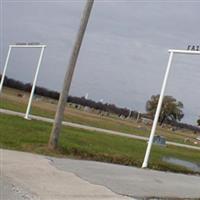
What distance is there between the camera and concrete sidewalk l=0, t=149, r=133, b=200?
9.39m

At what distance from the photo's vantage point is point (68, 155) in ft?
54.7

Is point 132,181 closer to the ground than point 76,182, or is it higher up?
higher up

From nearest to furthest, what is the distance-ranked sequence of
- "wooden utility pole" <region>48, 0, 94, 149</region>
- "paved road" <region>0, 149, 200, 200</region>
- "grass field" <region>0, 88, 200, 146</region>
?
"paved road" <region>0, 149, 200, 200</region>, "wooden utility pole" <region>48, 0, 94, 149</region>, "grass field" <region>0, 88, 200, 146</region>

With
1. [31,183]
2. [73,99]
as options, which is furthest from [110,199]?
[73,99]

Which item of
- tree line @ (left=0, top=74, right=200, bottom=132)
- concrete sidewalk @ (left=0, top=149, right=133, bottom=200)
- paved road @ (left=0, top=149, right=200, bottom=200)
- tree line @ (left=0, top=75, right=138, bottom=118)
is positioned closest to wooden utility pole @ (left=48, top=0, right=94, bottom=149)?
paved road @ (left=0, top=149, right=200, bottom=200)

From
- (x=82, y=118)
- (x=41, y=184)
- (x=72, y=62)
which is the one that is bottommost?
(x=41, y=184)

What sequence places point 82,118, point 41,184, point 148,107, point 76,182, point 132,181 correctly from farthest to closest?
point 148,107
point 82,118
point 132,181
point 76,182
point 41,184

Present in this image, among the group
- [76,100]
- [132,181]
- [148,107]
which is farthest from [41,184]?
[76,100]

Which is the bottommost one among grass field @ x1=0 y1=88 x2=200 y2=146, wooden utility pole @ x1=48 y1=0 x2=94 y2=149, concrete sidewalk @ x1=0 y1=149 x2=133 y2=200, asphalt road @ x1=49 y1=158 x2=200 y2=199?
concrete sidewalk @ x1=0 y1=149 x2=133 y2=200

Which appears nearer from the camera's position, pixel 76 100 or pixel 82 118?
pixel 82 118

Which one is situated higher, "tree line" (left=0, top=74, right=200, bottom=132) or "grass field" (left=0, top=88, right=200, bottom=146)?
"tree line" (left=0, top=74, right=200, bottom=132)

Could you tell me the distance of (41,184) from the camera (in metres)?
10.3

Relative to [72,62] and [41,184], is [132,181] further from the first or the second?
[72,62]

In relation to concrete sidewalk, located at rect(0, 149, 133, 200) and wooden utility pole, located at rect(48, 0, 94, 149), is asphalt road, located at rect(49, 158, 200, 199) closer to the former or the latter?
concrete sidewalk, located at rect(0, 149, 133, 200)
